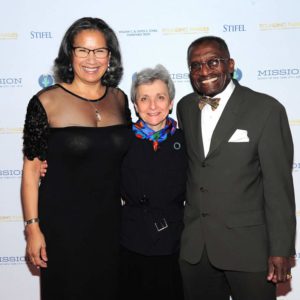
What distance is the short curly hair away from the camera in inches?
93.1

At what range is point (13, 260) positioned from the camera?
136 inches

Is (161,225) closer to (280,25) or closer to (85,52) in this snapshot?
(85,52)

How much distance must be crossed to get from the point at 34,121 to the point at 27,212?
20.9 inches

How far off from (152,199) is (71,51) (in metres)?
0.99

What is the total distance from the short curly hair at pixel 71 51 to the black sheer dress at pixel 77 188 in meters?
0.12

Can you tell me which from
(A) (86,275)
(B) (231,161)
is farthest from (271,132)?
(A) (86,275)

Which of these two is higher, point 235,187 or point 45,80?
point 45,80

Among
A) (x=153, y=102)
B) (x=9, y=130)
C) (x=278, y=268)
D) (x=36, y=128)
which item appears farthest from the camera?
(x=9, y=130)

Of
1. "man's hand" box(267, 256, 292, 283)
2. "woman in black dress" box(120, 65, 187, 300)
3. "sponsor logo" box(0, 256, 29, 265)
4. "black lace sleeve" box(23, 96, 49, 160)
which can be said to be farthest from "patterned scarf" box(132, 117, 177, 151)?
"sponsor logo" box(0, 256, 29, 265)

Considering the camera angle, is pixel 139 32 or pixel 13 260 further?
pixel 13 260

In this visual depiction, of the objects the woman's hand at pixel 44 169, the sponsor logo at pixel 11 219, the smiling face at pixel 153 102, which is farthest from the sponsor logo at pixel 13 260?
the smiling face at pixel 153 102

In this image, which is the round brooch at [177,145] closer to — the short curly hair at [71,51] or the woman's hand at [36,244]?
the short curly hair at [71,51]

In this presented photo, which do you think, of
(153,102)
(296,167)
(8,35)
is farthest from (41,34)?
(296,167)

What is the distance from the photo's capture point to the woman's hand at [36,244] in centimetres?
235
